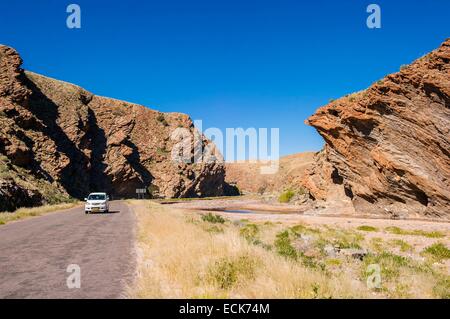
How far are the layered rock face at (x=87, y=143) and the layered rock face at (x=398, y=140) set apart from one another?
39054 millimetres

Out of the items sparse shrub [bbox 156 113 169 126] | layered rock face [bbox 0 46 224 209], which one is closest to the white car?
layered rock face [bbox 0 46 224 209]

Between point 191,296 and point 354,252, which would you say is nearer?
point 191,296

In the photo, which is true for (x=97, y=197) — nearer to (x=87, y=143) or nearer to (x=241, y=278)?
(x=241, y=278)

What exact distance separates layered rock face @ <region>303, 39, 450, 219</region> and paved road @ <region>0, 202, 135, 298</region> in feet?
101

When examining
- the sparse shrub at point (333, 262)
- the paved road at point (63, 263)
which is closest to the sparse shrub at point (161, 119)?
the paved road at point (63, 263)

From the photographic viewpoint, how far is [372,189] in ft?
142

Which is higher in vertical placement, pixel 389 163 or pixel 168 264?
pixel 389 163

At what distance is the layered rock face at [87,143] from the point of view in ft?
207

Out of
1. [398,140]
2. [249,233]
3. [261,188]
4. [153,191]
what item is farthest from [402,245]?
[261,188]

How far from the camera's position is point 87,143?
294 feet

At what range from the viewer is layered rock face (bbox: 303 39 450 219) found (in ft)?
113
